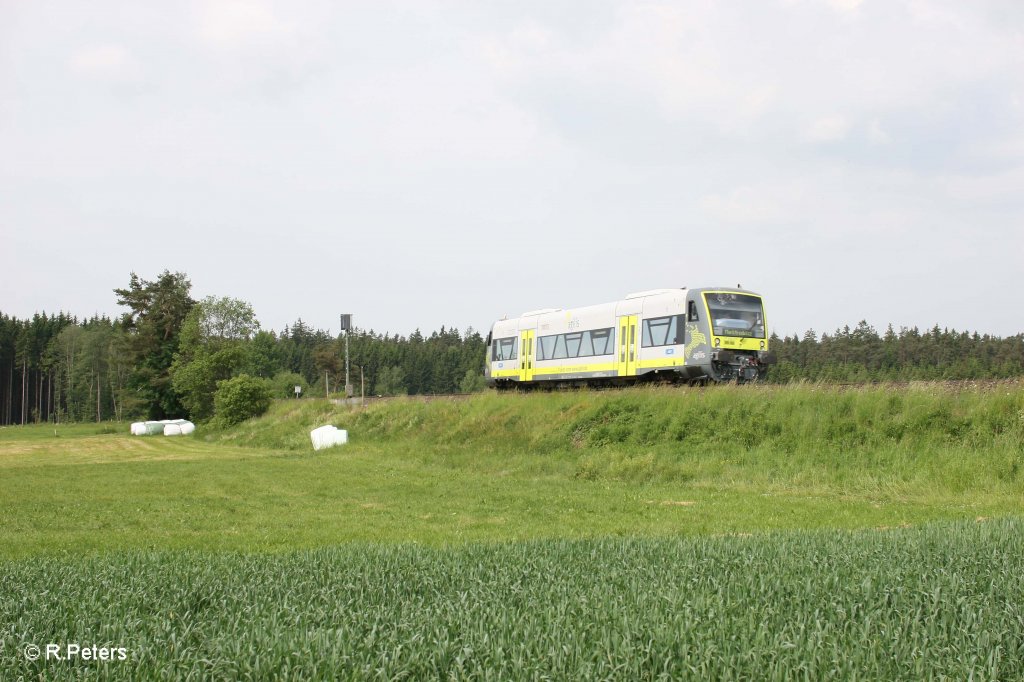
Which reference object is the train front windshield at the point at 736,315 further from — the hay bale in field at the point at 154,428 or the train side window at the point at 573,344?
the hay bale in field at the point at 154,428

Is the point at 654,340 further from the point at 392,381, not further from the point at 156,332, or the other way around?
the point at 392,381

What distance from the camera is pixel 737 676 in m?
3.74

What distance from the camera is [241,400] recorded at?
5525 cm

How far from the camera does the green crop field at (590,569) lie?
4.03 metres

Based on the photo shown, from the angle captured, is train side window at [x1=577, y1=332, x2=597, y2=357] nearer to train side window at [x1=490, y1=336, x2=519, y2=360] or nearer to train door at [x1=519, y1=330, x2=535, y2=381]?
train door at [x1=519, y1=330, x2=535, y2=381]

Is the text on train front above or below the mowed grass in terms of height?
above

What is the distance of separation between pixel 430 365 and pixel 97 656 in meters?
111

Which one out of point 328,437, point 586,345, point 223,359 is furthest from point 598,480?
point 223,359

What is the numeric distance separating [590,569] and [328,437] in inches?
1264

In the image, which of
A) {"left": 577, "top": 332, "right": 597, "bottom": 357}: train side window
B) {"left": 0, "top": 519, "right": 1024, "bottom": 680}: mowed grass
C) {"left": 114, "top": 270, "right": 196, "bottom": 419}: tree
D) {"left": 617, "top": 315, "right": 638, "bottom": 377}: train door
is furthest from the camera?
{"left": 114, "top": 270, "right": 196, "bottom": 419}: tree

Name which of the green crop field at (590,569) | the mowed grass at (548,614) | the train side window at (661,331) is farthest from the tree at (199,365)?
the mowed grass at (548,614)

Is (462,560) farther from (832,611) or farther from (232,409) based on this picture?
(232,409)

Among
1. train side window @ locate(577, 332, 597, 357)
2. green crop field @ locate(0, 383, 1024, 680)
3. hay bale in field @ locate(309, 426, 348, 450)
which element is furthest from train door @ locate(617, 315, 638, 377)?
hay bale in field @ locate(309, 426, 348, 450)

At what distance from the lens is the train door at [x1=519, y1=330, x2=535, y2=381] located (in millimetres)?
37094
